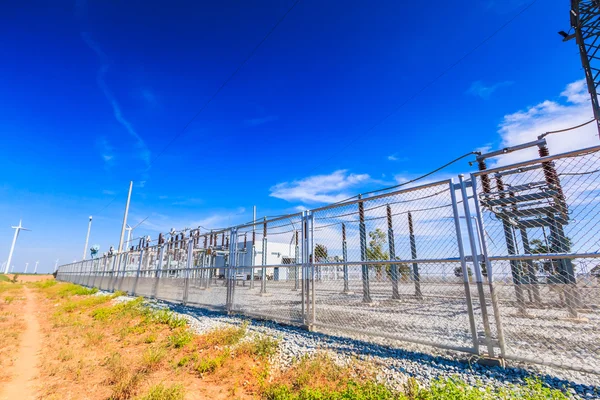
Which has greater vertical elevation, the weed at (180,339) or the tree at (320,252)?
the tree at (320,252)

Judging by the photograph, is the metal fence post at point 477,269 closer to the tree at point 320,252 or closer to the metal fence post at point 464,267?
the metal fence post at point 464,267

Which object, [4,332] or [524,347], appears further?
[4,332]

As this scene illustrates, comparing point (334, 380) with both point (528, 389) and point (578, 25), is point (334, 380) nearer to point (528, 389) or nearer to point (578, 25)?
point (528, 389)

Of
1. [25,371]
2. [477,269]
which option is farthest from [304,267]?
[25,371]

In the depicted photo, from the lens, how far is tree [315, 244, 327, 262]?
5.90 metres

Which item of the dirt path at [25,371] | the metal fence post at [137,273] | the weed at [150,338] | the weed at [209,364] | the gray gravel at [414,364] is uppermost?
the metal fence post at [137,273]

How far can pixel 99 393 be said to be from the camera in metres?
3.60

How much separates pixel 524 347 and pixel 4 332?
12159 mm

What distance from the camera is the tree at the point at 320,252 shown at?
5.90 metres

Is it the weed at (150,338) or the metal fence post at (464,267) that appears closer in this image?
the metal fence post at (464,267)

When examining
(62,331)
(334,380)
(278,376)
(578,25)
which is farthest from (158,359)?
(578,25)

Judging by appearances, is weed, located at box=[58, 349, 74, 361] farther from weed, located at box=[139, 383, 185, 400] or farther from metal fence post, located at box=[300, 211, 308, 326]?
Result: metal fence post, located at box=[300, 211, 308, 326]

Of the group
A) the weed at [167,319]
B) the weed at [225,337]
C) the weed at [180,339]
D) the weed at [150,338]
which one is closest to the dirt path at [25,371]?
the weed at [150,338]

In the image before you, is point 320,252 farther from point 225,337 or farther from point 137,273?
point 137,273
